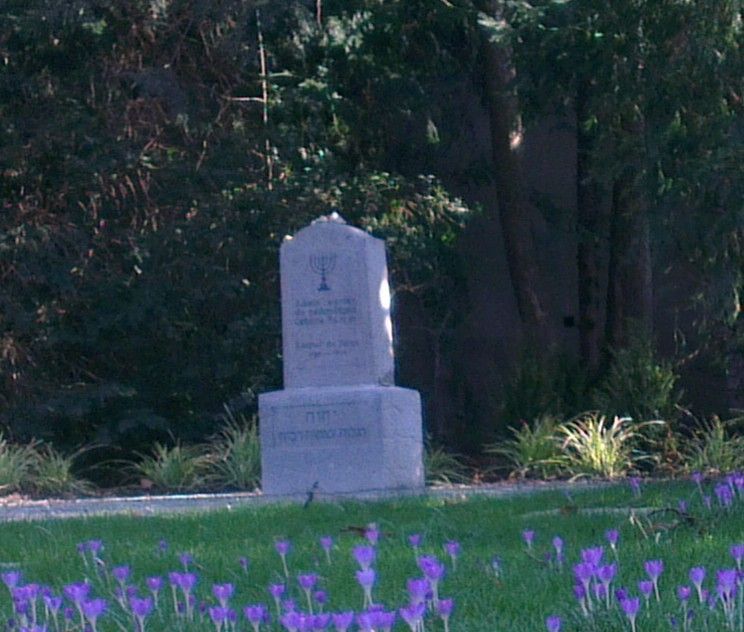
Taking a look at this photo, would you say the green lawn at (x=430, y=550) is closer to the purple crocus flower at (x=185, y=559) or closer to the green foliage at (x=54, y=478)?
the purple crocus flower at (x=185, y=559)

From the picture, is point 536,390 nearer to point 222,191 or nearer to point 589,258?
point 222,191

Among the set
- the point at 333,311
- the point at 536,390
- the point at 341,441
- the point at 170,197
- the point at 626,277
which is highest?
the point at 170,197

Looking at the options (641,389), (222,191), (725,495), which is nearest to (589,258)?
(641,389)

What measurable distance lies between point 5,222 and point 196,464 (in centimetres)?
431

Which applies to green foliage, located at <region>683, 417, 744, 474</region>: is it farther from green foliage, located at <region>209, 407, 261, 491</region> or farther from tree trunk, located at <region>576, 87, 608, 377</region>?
tree trunk, located at <region>576, 87, 608, 377</region>

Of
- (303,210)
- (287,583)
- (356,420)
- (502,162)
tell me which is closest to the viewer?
(287,583)

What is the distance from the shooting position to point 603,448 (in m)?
13.6

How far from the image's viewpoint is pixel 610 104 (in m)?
13.5

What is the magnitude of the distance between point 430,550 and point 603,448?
6.93 meters

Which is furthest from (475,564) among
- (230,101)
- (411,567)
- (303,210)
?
(230,101)

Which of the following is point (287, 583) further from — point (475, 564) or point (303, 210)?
point (303, 210)

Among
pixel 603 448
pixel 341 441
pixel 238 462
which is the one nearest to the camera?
pixel 341 441

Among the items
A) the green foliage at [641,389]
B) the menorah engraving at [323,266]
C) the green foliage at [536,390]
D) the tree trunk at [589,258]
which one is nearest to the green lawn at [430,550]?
the menorah engraving at [323,266]

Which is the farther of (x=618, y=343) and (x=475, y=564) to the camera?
(x=618, y=343)
